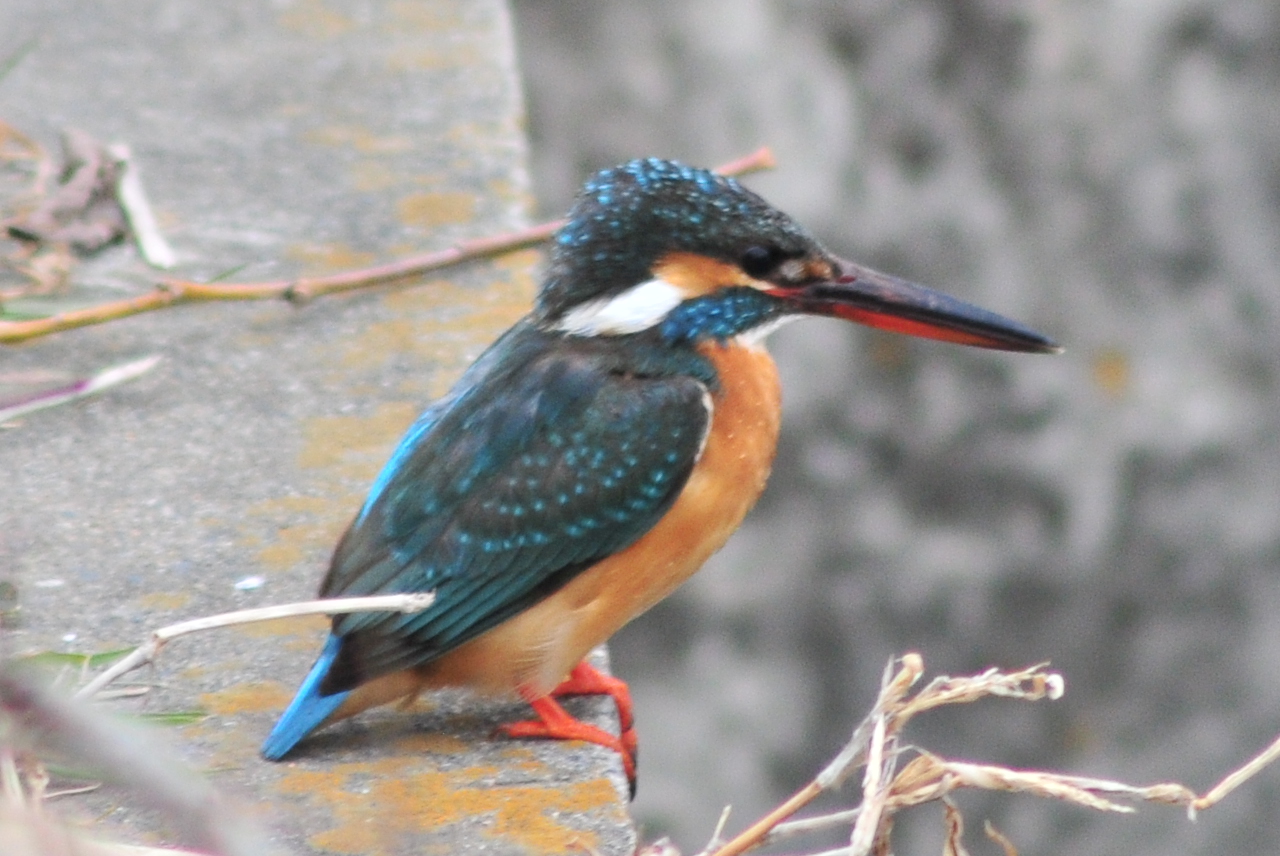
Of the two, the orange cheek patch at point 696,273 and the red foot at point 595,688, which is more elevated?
the orange cheek patch at point 696,273

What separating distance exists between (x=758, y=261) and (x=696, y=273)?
3.7 inches

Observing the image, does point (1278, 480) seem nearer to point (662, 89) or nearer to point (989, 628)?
point (989, 628)

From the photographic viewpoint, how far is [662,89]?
4102 millimetres

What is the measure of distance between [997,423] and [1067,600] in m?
0.45

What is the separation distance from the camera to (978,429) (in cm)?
407

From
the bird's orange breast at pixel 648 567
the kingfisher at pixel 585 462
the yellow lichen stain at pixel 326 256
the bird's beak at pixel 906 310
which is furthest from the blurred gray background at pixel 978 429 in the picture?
the bird's orange breast at pixel 648 567

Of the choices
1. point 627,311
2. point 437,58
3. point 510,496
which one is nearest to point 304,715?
point 510,496

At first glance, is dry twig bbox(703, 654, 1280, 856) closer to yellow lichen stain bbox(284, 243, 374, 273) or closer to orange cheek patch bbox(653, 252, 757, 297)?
orange cheek patch bbox(653, 252, 757, 297)

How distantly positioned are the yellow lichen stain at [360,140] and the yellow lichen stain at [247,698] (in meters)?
1.78

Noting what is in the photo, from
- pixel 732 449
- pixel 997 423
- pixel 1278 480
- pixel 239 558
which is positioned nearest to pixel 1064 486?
pixel 997 423

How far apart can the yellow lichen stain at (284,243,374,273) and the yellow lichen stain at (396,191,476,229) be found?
6.7 inches

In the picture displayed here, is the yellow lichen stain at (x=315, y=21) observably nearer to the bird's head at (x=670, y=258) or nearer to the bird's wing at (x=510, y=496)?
the bird's head at (x=670, y=258)

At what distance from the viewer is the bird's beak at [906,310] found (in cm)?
243

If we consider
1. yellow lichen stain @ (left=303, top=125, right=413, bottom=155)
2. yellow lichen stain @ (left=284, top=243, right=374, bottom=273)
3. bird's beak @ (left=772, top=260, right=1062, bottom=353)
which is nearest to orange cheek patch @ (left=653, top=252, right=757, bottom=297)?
bird's beak @ (left=772, top=260, right=1062, bottom=353)
